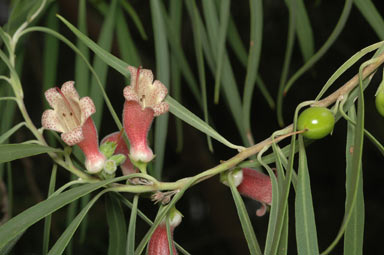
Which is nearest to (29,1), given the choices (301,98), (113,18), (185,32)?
(113,18)

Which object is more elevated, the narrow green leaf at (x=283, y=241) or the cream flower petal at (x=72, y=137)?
the cream flower petal at (x=72, y=137)

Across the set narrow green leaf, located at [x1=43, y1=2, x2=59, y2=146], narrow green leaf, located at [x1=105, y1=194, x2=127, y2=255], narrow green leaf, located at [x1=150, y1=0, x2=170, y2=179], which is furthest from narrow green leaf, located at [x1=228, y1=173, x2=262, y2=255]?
narrow green leaf, located at [x1=43, y1=2, x2=59, y2=146]

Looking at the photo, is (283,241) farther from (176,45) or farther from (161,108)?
(176,45)

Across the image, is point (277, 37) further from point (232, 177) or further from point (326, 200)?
point (232, 177)

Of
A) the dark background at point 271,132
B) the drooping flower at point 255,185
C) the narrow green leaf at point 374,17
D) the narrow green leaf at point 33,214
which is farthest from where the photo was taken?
the dark background at point 271,132

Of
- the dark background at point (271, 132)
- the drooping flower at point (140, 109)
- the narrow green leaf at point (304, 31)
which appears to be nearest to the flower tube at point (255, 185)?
the drooping flower at point (140, 109)

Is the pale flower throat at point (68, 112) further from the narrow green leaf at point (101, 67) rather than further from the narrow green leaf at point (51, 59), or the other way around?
the narrow green leaf at point (51, 59)

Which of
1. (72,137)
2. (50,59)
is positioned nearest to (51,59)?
(50,59)
